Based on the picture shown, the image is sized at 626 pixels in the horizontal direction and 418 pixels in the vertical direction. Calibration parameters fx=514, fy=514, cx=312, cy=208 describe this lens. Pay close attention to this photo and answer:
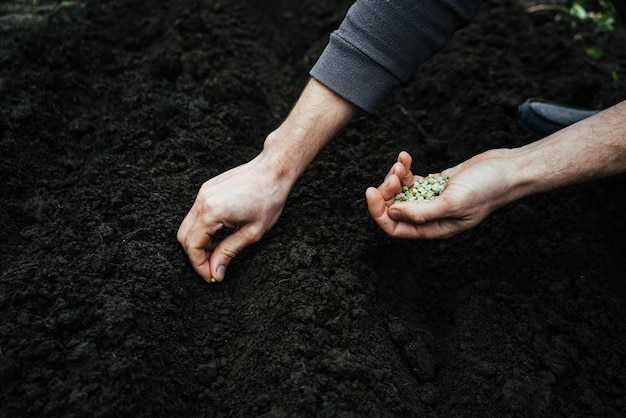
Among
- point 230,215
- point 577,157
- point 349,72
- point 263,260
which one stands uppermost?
point 349,72

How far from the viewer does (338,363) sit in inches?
74.8

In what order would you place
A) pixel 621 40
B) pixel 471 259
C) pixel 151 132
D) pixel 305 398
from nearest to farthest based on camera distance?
pixel 305 398 → pixel 471 259 → pixel 151 132 → pixel 621 40

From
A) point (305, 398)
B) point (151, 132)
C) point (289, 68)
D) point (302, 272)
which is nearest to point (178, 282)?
point (302, 272)

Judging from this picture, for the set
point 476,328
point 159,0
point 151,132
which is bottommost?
point 476,328

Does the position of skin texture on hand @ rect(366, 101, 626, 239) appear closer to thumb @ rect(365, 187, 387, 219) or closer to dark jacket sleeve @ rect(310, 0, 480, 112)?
thumb @ rect(365, 187, 387, 219)

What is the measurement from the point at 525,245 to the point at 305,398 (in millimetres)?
1382

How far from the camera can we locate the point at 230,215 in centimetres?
202

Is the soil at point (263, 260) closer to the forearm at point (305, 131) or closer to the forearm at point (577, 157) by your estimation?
the forearm at point (305, 131)

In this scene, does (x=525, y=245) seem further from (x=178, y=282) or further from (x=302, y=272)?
(x=178, y=282)

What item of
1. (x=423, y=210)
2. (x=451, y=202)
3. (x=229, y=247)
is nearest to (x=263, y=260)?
(x=229, y=247)

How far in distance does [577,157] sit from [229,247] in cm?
142

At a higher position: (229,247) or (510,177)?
(510,177)

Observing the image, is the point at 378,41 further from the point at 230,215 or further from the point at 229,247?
the point at 229,247

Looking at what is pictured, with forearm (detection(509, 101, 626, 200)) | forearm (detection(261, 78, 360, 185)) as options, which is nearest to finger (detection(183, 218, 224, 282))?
forearm (detection(261, 78, 360, 185))
